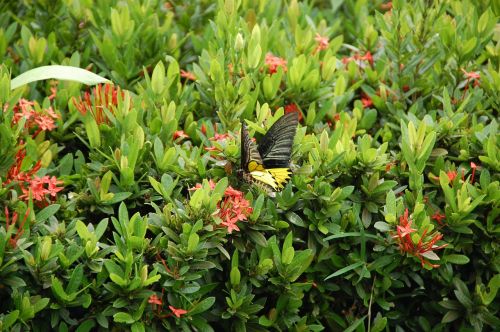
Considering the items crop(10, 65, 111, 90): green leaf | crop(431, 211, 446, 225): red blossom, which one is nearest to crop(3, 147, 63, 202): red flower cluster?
crop(10, 65, 111, 90): green leaf

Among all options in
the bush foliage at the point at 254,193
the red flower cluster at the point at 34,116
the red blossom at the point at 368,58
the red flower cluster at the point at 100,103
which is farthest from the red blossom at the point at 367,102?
the red flower cluster at the point at 34,116

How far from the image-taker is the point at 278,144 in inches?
116

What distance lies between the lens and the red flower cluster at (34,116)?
10.2 ft

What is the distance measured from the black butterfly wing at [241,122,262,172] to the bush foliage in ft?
0.24

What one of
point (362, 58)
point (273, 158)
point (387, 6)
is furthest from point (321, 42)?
point (273, 158)

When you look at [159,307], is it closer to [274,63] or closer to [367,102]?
[274,63]

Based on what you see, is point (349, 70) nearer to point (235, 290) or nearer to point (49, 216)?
point (235, 290)

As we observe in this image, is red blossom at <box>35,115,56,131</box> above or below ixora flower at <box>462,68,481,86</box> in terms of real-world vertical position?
above

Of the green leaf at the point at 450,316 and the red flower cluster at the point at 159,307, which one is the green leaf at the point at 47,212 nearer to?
the red flower cluster at the point at 159,307

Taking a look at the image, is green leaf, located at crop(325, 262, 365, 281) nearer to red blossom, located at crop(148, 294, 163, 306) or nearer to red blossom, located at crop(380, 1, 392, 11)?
red blossom, located at crop(148, 294, 163, 306)

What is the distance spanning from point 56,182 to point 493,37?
8.00 ft

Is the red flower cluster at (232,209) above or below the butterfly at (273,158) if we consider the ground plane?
below

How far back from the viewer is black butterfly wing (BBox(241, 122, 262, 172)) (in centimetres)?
276

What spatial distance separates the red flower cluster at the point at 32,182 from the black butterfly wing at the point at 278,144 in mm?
805
